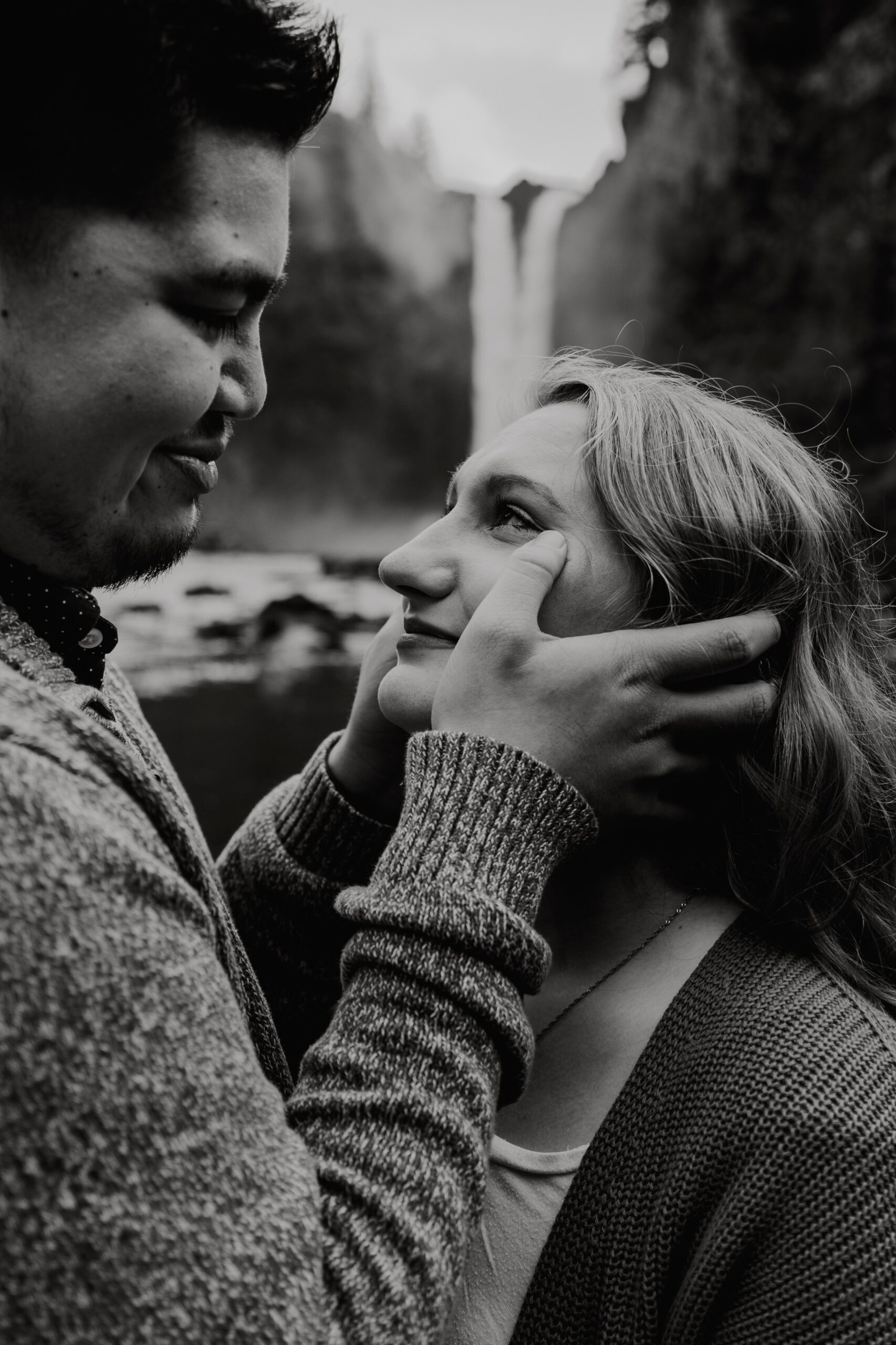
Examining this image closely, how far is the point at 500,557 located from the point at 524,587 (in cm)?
21

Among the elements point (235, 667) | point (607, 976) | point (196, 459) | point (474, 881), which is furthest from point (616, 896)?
point (235, 667)

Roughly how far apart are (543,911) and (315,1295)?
76 cm

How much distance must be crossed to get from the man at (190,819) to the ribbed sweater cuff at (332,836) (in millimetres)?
230

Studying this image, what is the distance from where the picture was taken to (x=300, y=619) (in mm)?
5316

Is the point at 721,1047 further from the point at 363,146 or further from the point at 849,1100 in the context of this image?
the point at 363,146

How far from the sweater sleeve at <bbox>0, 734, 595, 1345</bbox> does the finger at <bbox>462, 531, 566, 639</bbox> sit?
10.9 inches

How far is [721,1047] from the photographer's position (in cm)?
110

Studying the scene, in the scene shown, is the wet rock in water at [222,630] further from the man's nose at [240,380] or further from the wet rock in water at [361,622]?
the man's nose at [240,380]

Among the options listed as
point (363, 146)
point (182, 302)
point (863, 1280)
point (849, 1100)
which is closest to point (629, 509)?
point (182, 302)

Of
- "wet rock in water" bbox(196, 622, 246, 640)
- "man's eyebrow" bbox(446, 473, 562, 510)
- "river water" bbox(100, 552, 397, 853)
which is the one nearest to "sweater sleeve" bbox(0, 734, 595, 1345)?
"man's eyebrow" bbox(446, 473, 562, 510)

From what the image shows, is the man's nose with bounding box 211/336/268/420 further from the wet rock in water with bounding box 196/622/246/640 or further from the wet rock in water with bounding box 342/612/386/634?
the wet rock in water with bounding box 342/612/386/634

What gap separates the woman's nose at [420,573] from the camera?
140cm

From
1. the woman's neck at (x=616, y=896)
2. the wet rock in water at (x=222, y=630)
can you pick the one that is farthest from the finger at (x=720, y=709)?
the wet rock in water at (x=222, y=630)

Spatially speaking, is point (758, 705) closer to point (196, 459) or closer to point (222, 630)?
point (196, 459)
